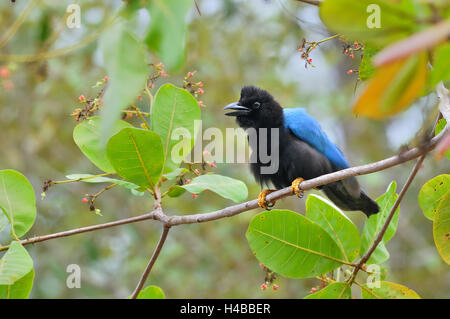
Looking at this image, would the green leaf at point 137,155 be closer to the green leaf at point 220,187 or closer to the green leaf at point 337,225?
the green leaf at point 220,187

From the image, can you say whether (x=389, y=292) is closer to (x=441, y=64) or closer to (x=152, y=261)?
(x=152, y=261)

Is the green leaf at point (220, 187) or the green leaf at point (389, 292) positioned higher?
the green leaf at point (220, 187)

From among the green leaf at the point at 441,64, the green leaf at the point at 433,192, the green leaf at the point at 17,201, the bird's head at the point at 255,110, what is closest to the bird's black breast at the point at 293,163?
the bird's head at the point at 255,110

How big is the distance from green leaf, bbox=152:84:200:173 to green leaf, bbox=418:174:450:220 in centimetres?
117

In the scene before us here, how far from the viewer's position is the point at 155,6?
1100 millimetres

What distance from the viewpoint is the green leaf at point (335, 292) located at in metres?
2.24

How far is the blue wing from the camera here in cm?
394

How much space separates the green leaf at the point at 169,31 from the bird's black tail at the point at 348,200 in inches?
110

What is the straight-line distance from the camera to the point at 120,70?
38.8 inches

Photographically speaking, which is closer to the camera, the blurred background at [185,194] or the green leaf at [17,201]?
the green leaf at [17,201]

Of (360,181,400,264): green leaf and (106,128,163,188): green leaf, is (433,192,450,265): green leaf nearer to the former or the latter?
(360,181,400,264): green leaf

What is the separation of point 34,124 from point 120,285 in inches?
97.0

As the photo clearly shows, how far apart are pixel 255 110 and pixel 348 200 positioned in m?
1.01

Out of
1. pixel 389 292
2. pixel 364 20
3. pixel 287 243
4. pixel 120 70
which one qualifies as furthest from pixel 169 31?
pixel 389 292
